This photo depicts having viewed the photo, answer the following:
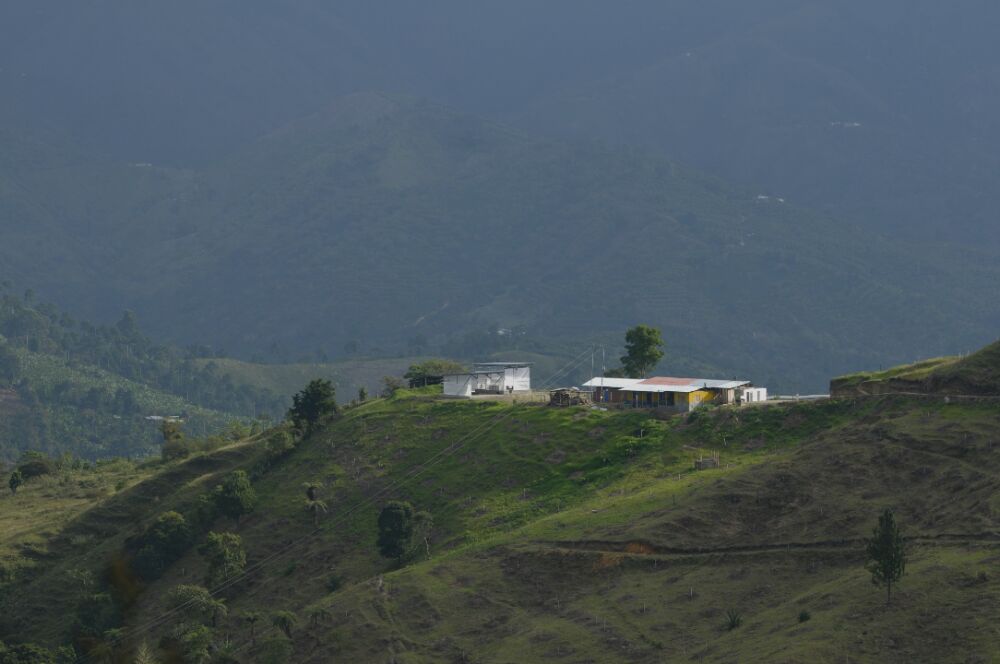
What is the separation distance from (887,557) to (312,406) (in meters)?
78.7

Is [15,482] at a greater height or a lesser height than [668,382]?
lesser

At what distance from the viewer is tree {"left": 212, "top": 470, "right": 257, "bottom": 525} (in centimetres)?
12269

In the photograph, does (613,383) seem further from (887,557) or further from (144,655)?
(887,557)

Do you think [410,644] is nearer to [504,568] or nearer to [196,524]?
[504,568]

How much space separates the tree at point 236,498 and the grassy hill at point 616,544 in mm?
1285

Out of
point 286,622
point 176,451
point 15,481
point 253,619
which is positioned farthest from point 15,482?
point 286,622

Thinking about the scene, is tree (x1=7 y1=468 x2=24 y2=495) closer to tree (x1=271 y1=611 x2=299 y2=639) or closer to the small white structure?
tree (x1=271 y1=611 x2=299 y2=639)

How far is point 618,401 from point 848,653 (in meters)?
60.6

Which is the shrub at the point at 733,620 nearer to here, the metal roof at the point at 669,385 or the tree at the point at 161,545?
the metal roof at the point at 669,385

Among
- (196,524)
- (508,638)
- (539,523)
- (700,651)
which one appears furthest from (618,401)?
(700,651)

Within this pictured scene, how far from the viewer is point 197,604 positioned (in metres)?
107

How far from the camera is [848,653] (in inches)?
2697

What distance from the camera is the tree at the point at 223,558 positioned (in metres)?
111

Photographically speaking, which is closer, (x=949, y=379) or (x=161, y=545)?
(x=949, y=379)
